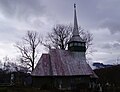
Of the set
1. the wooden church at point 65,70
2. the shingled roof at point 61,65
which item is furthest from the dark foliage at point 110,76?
the shingled roof at point 61,65

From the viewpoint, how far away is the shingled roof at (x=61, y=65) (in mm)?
36188

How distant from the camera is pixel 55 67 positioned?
36719mm

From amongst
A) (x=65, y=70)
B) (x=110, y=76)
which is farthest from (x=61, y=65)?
(x=110, y=76)

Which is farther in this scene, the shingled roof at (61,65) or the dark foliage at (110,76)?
the dark foliage at (110,76)

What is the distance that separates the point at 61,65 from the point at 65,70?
113cm

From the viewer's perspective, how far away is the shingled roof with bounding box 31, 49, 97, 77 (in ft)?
119

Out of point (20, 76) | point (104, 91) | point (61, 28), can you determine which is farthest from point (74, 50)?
point (20, 76)

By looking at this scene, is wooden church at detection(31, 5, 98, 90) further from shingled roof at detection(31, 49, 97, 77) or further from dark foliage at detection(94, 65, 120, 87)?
dark foliage at detection(94, 65, 120, 87)

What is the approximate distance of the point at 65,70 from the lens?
3706 centimetres

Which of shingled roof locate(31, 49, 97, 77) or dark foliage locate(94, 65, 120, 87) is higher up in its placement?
shingled roof locate(31, 49, 97, 77)

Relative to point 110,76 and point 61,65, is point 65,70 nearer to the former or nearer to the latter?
point 61,65

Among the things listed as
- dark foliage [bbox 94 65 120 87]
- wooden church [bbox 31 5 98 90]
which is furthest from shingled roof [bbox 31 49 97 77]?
dark foliage [bbox 94 65 120 87]

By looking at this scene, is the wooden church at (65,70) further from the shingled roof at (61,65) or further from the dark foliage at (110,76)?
the dark foliage at (110,76)

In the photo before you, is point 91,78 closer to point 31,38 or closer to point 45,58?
point 45,58
